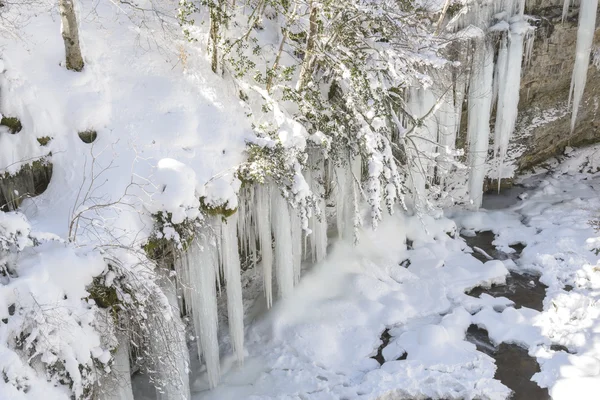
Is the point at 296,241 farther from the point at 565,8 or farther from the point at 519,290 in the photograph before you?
the point at 565,8

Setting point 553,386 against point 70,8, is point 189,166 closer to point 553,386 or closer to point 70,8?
point 70,8

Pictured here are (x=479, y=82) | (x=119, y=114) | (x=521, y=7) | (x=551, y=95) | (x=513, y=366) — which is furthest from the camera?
(x=551, y=95)

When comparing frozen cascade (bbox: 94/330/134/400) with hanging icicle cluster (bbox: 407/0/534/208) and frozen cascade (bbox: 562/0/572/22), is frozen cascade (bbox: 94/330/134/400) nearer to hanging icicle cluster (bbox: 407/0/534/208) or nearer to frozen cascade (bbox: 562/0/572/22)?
hanging icicle cluster (bbox: 407/0/534/208)

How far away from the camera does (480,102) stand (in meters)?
8.77

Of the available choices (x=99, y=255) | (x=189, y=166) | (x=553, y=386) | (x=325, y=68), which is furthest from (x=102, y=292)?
(x=553, y=386)

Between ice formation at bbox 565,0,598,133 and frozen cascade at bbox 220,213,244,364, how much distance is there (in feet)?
23.9

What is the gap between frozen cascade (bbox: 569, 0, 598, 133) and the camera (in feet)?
29.3

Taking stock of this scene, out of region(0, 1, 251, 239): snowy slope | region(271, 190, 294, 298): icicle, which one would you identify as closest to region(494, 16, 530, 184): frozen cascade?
region(271, 190, 294, 298): icicle

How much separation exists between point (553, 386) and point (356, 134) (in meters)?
3.72

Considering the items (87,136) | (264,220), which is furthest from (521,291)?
(87,136)

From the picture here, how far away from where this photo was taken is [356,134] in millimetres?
6582

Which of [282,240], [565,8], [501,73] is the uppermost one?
[565,8]

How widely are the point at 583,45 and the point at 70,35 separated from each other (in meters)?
8.54

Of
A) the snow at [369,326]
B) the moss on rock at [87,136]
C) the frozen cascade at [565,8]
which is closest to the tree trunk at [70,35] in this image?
the moss on rock at [87,136]
